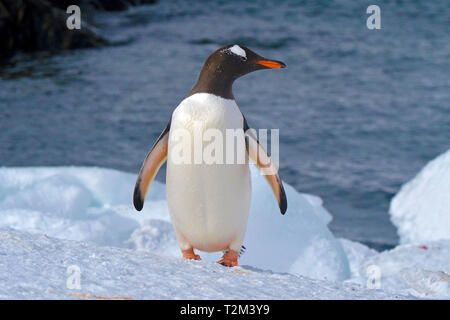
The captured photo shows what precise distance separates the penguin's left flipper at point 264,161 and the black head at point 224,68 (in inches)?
7.9

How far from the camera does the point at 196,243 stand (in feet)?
9.85

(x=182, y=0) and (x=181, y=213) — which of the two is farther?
(x=182, y=0)

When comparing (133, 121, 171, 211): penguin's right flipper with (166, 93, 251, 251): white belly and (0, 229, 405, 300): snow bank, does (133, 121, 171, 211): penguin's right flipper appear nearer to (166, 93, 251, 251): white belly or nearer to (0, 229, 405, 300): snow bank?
(166, 93, 251, 251): white belly

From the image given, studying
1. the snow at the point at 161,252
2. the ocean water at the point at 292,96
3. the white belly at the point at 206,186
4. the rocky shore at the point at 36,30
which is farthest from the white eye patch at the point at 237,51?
the rocky shore at the point at 36,30

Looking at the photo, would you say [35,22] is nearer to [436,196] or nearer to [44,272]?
[436,196]

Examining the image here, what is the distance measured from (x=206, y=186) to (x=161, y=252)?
1.65m

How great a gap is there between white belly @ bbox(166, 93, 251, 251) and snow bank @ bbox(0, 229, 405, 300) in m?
0.32

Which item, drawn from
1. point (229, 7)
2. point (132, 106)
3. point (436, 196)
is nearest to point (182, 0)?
point (229, 7)

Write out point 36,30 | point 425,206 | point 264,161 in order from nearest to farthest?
1. point 264,161
2. point 425,206
3. point 36,30

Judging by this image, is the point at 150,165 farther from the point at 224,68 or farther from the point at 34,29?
the point at 34,29

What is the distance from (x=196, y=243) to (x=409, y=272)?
4.14 ft

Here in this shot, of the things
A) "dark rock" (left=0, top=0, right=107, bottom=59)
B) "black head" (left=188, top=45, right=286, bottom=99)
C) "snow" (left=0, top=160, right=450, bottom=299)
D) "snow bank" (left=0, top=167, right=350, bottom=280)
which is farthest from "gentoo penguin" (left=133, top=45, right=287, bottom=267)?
"dark rock" (left=0, top=0, right=107, bottom=59)

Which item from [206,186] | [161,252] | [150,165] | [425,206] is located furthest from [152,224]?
[425,206]

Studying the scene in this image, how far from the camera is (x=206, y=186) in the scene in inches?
113
